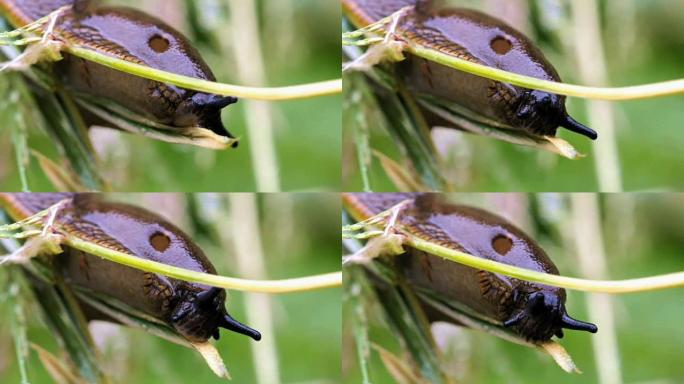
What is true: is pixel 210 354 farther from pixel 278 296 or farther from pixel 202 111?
pixel 202 111

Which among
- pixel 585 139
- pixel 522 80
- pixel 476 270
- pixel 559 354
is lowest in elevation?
pixel 559 354

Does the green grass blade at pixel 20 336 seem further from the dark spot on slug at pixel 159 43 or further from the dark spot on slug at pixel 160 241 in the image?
the dark spot on slug at pixel 159 43

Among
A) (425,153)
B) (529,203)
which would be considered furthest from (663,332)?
(425,153)

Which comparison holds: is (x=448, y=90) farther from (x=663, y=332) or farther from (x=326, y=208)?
(x=663, y=332)

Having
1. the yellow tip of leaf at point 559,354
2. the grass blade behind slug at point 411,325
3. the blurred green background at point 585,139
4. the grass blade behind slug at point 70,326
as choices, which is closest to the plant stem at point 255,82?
the blurred green background at point 585,139

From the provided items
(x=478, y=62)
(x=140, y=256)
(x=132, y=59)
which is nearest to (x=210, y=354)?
(x=140, y=256)

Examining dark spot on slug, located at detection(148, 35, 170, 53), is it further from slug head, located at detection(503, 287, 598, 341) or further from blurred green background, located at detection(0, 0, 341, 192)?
slug head, located at detection(503, 287, 598, 341)
